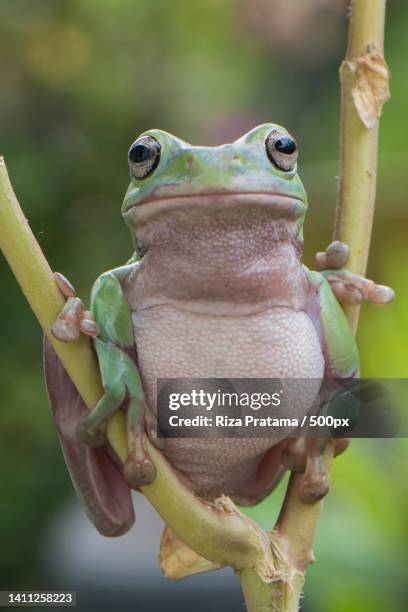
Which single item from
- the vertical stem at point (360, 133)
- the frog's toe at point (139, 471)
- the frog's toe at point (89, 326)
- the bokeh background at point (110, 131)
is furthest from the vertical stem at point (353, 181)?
the bokeh background at point (110, 131)

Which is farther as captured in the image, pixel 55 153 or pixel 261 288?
pixel 55 153

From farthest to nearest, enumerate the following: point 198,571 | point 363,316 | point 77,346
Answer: point 363,316 < point 198,571 < point 77,346

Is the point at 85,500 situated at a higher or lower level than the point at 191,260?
lower

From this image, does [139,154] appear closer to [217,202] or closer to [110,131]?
[217,202]

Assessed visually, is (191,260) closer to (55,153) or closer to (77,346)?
(77,346)

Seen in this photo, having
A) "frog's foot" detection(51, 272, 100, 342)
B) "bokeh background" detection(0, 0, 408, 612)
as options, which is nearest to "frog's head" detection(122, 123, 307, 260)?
"frog's foot" detection(51, 272, 100, 342)

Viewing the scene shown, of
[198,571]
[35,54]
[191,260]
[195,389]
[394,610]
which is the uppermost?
[35,54]

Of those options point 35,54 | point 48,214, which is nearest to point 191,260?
point 48,214

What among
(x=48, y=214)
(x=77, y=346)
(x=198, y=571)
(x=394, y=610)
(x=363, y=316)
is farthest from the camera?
(x=48, y=214)
